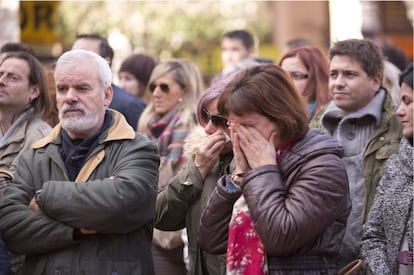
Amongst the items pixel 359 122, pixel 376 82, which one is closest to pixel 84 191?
pixel 359 122

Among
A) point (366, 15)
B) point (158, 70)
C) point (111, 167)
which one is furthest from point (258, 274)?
point (366, 15)

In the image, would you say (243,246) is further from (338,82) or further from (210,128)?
(338,82)

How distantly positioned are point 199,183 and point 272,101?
4.29 feet

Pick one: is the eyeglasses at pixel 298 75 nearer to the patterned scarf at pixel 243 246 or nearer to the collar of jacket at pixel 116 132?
the collar of jacket at pixel 116 132

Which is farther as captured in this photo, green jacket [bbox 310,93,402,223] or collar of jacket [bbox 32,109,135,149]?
green jacket [bbox 310,93,402,223]

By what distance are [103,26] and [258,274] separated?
69.4 feet

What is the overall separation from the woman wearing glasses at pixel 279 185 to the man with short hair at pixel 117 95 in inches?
144

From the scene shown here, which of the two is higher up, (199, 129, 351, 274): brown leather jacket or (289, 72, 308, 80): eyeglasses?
(289, 72, 308, 80): eyeglasses

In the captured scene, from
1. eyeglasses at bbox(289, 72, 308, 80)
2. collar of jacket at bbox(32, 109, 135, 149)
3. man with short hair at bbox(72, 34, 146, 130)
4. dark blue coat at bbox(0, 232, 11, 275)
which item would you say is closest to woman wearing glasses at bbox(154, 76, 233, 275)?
collar of jacket at bbox(32, 109, 135, 149)

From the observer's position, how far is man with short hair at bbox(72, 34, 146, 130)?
835 cm

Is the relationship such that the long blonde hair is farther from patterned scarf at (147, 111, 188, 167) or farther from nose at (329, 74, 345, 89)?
nose at (329, 74, 345, 89)

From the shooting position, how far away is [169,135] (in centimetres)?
786

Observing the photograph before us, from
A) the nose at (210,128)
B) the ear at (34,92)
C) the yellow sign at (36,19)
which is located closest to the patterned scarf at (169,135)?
the ear at (34,92)

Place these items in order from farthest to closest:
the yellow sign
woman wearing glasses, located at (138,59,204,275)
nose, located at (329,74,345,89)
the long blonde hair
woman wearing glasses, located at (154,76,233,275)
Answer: the yellow sign
the long blonde hair
woman wearing glasses, located at (138,59,204,275)
nose, located at (329,74,345,89)
woman wearing glasses, located at (154,76,233,275)
